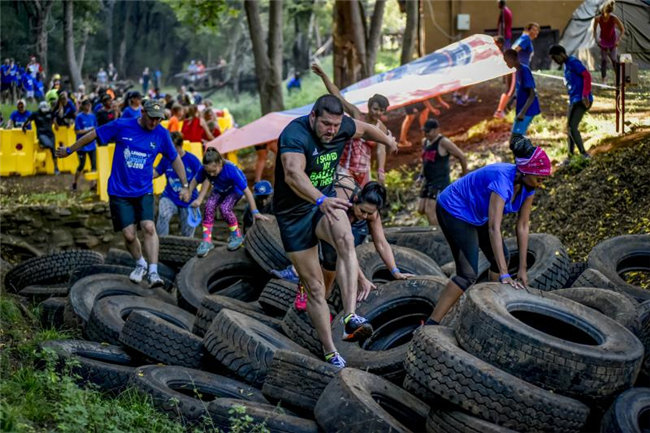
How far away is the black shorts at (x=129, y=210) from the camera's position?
10719 mm

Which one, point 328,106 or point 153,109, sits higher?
point 328,106

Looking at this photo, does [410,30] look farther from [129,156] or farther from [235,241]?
[129,156]

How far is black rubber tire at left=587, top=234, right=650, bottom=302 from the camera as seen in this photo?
1005cm

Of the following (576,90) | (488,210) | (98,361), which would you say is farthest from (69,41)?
(488,210)

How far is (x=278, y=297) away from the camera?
9750 mm

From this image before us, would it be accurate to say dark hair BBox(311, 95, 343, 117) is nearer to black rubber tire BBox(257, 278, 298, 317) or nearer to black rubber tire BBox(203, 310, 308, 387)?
black rubber tire BBox(203, 310, 308, 387)

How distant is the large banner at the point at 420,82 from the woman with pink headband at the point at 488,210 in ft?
27.6

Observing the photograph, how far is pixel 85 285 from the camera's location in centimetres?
1079

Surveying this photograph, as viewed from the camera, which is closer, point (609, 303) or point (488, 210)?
point (488, 210)

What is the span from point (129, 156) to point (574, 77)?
6981 millimetres

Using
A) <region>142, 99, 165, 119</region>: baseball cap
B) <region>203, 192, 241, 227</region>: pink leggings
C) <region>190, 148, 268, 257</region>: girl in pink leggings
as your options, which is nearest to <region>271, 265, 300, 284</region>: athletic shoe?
<region>190, 148, 268, 257</region>: girl in pink leggings

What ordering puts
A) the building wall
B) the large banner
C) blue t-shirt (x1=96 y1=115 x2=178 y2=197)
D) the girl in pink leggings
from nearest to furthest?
blue t-shirt (x1=96 y1=115 x2=178 y2=197) < the girl in pink leggings < the large banner < the building wall

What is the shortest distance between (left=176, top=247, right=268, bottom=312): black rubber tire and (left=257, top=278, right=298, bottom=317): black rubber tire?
58.3 inches

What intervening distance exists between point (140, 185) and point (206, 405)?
3996 mm
